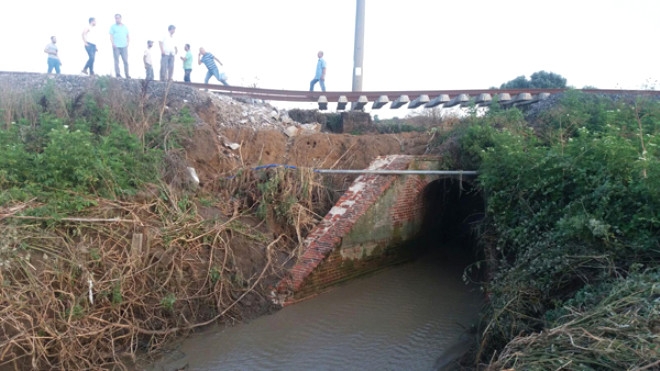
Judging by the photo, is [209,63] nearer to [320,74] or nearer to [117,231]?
[320,74]

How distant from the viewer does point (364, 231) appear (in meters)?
9.31

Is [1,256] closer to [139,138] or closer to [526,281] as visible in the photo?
[139,138]

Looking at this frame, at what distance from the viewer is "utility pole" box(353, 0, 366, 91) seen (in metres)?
14.4

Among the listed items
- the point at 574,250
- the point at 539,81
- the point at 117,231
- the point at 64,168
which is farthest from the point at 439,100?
the point at 539,81

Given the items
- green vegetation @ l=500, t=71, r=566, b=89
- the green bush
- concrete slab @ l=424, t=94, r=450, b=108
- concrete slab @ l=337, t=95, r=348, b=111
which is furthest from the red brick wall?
green vegetation @ l=500, t=71, r=566, b=89

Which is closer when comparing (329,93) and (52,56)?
(52,56)

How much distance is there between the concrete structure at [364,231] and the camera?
8.52m

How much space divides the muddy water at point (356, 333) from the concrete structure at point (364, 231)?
0.30 meters

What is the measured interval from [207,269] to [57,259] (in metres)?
2.06

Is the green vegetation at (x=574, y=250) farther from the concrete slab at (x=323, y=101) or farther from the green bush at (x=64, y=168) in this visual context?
the concrete slab at (x=323, y=101)

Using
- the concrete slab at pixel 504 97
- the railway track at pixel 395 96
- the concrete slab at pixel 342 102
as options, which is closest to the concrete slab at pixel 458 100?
the railway track at pixel 395 96

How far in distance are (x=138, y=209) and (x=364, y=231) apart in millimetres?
3845

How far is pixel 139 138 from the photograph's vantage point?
8.84 m

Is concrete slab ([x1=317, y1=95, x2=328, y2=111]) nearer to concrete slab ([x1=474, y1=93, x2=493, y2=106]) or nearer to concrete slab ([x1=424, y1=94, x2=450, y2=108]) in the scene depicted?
concrete slab ([x1=424, y1=94, x2=450, y2=108])
